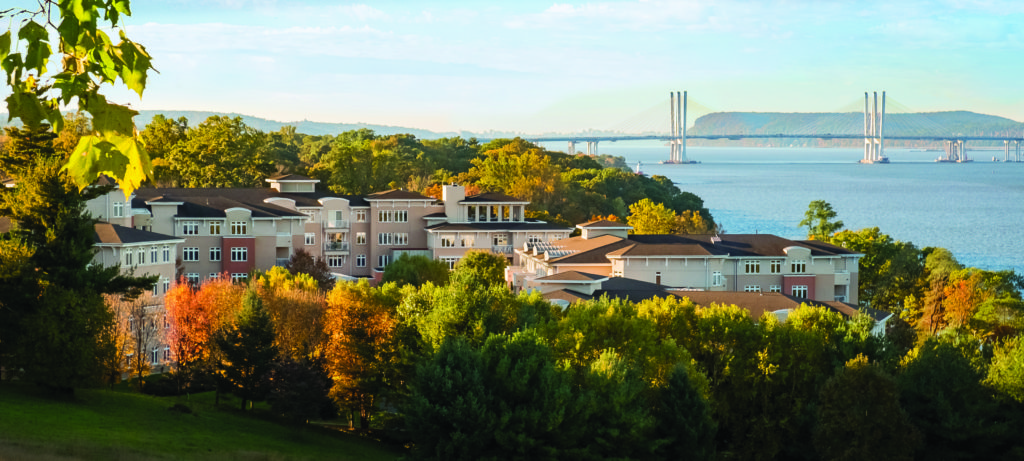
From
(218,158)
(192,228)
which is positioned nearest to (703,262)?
(192,228)

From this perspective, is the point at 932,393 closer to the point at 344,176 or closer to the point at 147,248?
the point at 147,248

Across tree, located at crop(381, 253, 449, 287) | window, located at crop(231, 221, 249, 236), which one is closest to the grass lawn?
tree, located at crop(381, 253, 449, 287)

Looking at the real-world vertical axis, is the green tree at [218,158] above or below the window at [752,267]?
above

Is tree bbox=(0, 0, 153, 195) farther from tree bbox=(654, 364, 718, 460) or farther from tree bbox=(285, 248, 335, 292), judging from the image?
tree bbox=(285, 248, 335, 292)

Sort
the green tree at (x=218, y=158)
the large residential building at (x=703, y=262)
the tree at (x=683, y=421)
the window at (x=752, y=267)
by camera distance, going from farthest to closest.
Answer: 1. the green tree at (x=218, y=158)
2. the window at (x=752, y=267)
3. the large residential building at (x=703, y=262)
4. the tree at (x=683, y=421)

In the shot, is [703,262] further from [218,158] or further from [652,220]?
[218,158]

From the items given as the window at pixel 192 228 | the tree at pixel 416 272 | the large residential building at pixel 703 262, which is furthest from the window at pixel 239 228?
the large residential building at pixel 703 262

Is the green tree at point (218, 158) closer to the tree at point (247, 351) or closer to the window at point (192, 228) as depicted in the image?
the window at point (192, 228)
